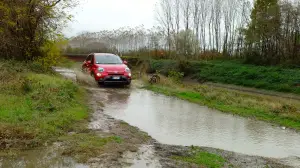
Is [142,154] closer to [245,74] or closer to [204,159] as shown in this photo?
[204,159]

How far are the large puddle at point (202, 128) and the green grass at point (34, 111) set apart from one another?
5.52ft

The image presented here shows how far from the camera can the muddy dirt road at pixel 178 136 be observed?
5.85 metres

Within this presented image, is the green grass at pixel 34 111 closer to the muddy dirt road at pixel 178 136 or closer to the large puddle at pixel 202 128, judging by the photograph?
the muddy dirt road at pixel 178 136

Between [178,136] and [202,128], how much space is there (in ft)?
4.32

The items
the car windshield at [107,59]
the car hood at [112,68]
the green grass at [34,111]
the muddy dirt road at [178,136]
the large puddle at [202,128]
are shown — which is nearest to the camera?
the muddy dirt road at [178,136]

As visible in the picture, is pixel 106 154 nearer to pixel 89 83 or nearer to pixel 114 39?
pixel 89 83

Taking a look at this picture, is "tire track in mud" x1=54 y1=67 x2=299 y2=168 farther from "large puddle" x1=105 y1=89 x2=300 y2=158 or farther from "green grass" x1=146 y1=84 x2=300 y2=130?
"green grass" x1=146 y1=84 x2=300 y2=130

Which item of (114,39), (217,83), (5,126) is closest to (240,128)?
(5,126)

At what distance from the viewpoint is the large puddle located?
25.4 ft

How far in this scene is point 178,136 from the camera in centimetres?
817

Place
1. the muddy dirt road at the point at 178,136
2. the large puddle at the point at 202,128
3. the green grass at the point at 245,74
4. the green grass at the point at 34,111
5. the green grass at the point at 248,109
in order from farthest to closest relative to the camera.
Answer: the green grass at the point at 245,74
the green grass at the point at 248,109
the large puddle at the point at 202,128
the green grass at the point at 34,111
the muddy dirt road at the point at 178,136

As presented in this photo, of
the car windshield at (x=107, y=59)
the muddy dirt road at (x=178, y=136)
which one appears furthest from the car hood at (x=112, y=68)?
the muddy dirt road at (x=178, y=136)

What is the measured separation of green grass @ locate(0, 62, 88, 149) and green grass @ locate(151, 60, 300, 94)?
2034 centimetres

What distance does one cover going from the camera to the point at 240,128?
31.4 feet
